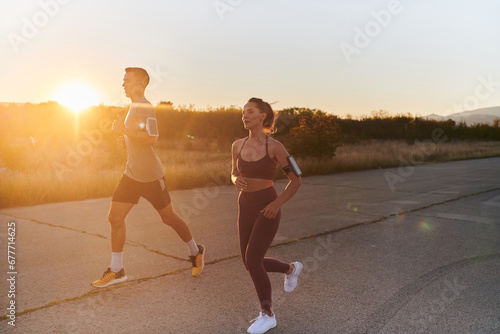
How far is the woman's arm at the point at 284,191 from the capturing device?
133 inches

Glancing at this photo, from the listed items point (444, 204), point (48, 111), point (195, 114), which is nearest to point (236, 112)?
point (195, 114)

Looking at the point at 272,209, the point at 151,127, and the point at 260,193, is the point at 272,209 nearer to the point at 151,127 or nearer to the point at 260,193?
the point at 260,193

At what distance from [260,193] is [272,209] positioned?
8.4 inches

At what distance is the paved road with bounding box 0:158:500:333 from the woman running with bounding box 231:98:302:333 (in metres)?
0.37

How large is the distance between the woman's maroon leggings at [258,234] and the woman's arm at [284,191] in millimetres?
111

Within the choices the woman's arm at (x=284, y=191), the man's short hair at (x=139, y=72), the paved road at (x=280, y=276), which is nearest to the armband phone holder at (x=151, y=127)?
the man's short hair at (x=139, y=72)

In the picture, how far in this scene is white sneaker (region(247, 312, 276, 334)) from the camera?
133 inches

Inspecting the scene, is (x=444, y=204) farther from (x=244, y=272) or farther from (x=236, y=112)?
(x=236, y=112)

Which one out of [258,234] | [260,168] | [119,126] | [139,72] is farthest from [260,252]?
[139,72]

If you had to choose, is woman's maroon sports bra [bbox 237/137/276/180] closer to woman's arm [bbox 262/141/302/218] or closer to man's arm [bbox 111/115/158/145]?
woman's arm [bbox 262/141/302/218]

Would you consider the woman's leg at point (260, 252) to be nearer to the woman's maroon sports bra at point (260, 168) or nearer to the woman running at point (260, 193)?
the woman running at point (260, 193)

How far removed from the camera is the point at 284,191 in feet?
11.0

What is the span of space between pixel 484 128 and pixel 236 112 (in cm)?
3484

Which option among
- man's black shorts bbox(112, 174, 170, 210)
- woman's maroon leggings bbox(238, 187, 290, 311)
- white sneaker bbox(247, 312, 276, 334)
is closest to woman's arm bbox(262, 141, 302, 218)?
woman's maroon leggings bbox(238, 187, 290, 311)
